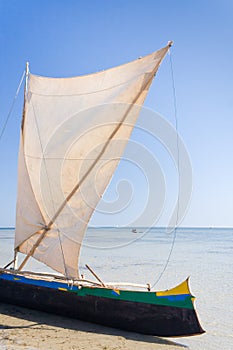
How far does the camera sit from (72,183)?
9.41 metres

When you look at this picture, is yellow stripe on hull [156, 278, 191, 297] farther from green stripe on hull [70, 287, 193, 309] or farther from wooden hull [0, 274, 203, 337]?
wooden hull [0, 274, 203, 337]

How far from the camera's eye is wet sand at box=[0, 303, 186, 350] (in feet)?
22.6

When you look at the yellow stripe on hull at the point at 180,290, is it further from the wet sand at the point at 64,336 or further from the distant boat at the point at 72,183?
the wet sand at the point at 64,336

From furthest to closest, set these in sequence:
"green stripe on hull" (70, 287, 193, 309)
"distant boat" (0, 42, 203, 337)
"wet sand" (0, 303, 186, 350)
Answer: "distant boat" (0, 42, 203, 337), "green stripe on hull" (70, 287, 193, 309), "wet sand" (0, 303, 186, 350)

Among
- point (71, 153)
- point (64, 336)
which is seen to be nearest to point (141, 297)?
point (64, 336)

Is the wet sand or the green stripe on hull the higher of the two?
the green stripe on hull

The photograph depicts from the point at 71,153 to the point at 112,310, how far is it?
184 inches

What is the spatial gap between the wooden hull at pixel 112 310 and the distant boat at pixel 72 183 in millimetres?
25

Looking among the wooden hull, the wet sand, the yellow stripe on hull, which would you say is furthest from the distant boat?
the yellow stripe on hull

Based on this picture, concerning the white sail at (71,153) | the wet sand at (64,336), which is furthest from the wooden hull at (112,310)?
the white sail at (71,153)

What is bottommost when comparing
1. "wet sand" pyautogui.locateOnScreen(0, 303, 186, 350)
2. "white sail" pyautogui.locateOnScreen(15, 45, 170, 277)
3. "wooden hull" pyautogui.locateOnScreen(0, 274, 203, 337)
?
"wet sand" pyautogui.locateOnScreen(0, 303, 186, 350)

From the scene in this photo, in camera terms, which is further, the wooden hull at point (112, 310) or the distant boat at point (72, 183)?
the distant boat at point (72, 183)

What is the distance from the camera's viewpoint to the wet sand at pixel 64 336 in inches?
271

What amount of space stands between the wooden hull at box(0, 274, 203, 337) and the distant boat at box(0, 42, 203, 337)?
25mm
